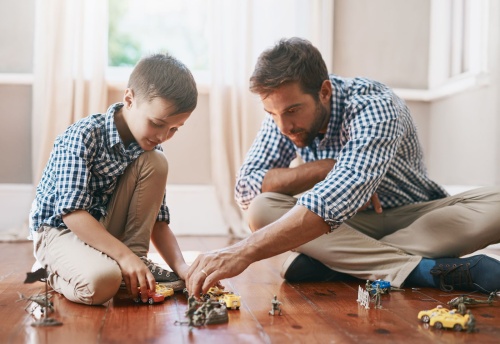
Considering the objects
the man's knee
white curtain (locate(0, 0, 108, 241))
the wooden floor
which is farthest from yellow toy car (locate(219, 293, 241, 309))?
white curtain (locate(0, 0, 108, 241))

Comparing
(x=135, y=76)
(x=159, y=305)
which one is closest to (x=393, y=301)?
(x=159, y=305)

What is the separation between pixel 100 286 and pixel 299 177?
76 centimetres

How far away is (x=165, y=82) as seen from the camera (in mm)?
1723

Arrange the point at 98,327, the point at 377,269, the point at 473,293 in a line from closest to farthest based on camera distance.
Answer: the point at 98,327 → the point at 473,293 → the point at 377,269

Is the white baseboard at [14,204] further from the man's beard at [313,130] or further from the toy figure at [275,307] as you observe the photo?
the toy figure at [275,307]

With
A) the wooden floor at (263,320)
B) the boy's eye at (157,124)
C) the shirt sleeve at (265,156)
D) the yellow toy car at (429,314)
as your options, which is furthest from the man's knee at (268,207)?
the yellow toy car at (429,314)

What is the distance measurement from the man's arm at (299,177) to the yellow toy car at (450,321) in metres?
0.73

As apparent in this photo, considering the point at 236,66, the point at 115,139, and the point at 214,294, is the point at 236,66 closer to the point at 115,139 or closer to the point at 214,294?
A: the point at 115,139

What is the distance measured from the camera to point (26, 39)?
333cm

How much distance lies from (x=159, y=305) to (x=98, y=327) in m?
0.25

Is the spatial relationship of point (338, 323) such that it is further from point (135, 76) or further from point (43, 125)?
point (43, 125)

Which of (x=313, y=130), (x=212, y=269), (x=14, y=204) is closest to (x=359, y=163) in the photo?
(x=313, y=130)

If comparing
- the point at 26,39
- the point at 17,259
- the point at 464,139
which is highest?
the point at 26,39

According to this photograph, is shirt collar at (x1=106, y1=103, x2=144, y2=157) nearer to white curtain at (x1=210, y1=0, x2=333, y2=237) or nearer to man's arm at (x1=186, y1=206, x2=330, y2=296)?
man's arm at (x1=186, y1=206, x2=330, y2=296)
